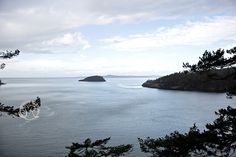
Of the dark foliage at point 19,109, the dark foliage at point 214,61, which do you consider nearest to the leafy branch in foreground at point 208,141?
the dark foliage at point 214,61

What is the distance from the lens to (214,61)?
50.9ft

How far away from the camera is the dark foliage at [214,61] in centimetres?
1516

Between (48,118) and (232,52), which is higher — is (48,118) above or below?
below

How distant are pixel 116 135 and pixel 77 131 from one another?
28.4ft

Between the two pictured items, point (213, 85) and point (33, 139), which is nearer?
point (33, 139)

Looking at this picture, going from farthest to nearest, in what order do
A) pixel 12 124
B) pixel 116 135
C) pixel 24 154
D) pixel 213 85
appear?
pixel 213 85
pixel 12 124
pixel 116 135
pixel 24 154

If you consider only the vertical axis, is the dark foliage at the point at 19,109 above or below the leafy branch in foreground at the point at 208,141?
above

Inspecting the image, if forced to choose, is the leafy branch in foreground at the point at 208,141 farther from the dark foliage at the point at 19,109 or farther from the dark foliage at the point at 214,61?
the dark foliage at the point at 19,109

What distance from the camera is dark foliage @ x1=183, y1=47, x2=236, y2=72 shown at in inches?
597

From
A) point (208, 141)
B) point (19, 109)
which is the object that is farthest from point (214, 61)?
point (19, 109)

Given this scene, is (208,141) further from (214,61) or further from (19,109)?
(19,109)

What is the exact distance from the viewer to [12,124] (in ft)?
227

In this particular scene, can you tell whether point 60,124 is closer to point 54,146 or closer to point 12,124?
point 12,124

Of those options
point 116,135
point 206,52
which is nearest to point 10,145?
point 116,135
